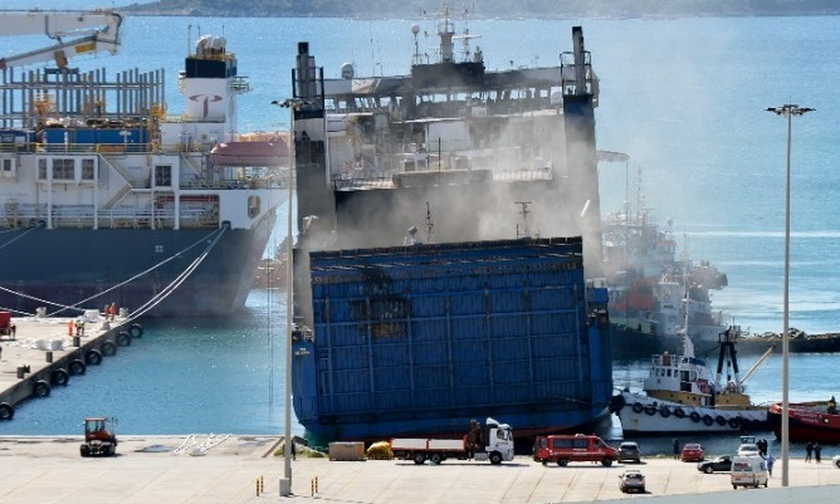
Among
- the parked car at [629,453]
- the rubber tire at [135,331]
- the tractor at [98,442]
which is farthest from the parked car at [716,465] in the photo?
the rubber tire at [135,331]

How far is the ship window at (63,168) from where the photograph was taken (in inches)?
4555

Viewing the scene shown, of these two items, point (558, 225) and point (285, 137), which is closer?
point (558, 225)

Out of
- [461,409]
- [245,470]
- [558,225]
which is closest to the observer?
[245,470]

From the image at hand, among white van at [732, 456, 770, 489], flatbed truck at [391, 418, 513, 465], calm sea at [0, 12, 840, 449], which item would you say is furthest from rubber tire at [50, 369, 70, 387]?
white van at [732, 456, 770, 489]

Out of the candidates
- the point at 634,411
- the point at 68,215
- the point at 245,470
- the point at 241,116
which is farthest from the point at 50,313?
the point at 241,116

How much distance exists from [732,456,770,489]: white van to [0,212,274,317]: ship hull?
51296mm

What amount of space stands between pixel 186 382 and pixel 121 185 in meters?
23.0

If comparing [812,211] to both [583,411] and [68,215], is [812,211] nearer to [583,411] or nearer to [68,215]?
[68,215]

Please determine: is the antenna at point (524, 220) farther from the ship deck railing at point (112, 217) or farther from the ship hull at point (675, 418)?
the ship deck railing at point (112, 217)

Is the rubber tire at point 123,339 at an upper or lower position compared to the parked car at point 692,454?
upper

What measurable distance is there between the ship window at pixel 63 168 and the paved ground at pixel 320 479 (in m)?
43.8

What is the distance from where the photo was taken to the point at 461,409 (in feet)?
255

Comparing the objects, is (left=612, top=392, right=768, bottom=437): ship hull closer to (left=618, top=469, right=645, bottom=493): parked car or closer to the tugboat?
the tugboat

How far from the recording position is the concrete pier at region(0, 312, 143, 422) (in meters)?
90.1
